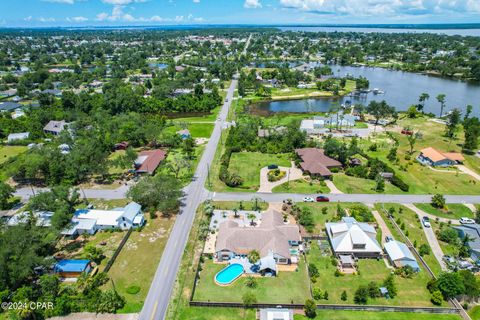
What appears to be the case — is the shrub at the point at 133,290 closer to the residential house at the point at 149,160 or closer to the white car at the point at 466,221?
the residential house at the point at 149,160

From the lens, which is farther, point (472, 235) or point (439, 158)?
point (439, 158)

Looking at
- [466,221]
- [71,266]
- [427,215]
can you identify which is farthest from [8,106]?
[466,221]

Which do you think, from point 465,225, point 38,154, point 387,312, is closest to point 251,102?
point 38,154

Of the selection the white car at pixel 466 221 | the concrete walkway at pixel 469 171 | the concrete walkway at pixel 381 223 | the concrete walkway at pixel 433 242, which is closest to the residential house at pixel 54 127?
the concrete walkway at pixel 381 223

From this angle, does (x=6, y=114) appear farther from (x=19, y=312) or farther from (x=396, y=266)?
(x=396, y=266)

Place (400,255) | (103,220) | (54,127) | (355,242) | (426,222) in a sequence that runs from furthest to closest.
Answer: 1. (54,127)
2. (426,222)
3. (103,220)
4. (355,242)
5. (400,255)

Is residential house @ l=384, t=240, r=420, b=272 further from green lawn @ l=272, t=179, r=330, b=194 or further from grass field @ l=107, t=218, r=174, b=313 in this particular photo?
grass field @ l=107, t=218, r=174, b=313

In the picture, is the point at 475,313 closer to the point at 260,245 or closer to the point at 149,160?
the point at 260,245
